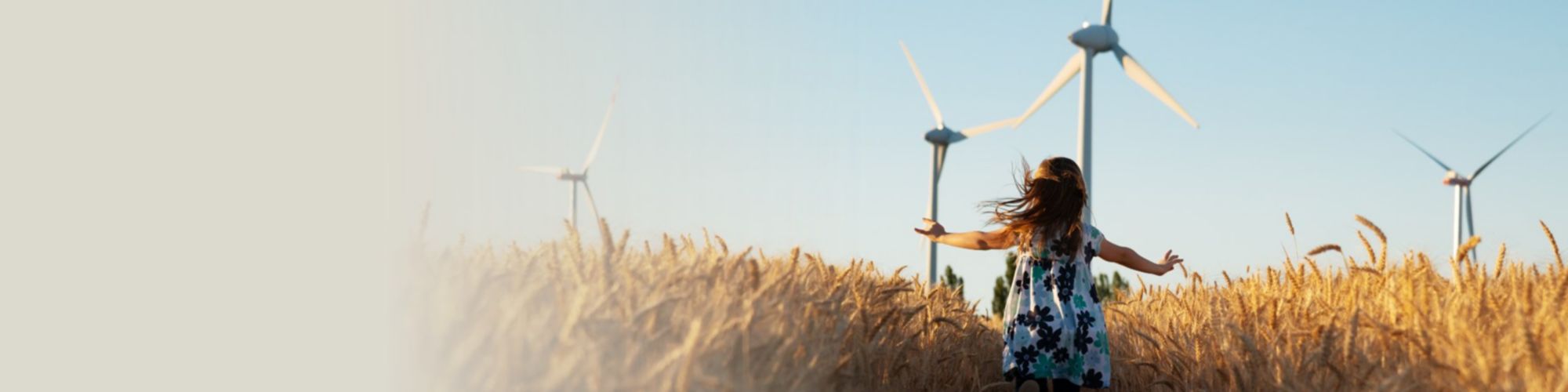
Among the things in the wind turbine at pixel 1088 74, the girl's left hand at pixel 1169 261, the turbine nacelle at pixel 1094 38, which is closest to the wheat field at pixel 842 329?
the girl's left hand at pixel 1169 261

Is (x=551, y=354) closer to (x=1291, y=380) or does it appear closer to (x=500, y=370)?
(x=500, y=370)

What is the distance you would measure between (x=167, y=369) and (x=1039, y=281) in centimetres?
583

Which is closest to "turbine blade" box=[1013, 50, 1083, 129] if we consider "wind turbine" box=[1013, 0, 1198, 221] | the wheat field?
"wind turbine" box=[1013, 0, 1198, 221]

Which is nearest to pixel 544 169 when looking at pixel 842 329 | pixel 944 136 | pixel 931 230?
pixel 842 329

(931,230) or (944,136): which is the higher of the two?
(944,136)

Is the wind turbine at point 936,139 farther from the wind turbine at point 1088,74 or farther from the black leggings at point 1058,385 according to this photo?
the black leggings at point 1058,385

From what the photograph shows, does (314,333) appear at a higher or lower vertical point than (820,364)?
higher

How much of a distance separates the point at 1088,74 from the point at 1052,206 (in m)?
25.9

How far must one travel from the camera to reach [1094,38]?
35.8 m

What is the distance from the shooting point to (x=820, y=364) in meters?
5.46

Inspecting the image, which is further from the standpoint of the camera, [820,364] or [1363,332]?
[1363,332]

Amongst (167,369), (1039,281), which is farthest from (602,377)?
(1039,281)

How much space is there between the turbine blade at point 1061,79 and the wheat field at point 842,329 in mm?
25046

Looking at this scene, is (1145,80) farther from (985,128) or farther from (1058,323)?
(1058,323)
